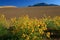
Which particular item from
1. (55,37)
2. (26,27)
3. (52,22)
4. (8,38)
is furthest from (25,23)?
(52,22)

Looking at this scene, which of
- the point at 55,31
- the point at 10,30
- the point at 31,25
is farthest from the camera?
the point at 55,31

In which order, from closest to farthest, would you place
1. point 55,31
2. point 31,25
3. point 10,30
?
point 31,25, point 10,30, point 55,31

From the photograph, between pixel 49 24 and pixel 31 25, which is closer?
pixel 31 25

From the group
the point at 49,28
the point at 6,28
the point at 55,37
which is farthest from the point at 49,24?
the point at 6,28

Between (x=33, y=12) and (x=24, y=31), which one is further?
(x=33, y=12)

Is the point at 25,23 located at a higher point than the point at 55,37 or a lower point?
higher

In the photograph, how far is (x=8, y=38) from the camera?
9836mm

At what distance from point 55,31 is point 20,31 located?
2.22 m

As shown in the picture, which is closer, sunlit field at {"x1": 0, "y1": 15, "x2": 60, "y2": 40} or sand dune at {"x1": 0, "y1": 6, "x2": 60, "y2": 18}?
sunlit field at {"x1": 0, "y1": 15, "x2": 60, "y2": 40}

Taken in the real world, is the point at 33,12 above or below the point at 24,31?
above

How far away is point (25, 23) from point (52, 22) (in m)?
2.36

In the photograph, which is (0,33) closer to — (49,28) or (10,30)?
(10,30)

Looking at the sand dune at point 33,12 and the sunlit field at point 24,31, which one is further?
the sand dune at point 33,12

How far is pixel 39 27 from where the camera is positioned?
32.8 ft
